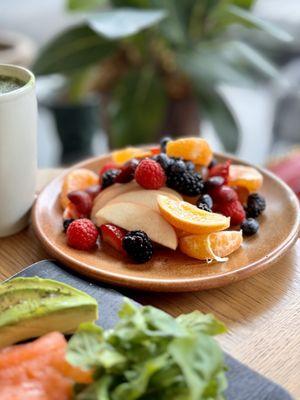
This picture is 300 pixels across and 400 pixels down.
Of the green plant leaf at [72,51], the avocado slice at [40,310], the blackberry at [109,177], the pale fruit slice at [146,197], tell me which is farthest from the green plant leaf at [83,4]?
the avocado slice at [40,310]

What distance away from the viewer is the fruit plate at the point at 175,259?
1.15 meters

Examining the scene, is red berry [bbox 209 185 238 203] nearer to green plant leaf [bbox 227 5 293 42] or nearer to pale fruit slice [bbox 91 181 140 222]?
pale fruit slice [bbox 91 181 140 222]

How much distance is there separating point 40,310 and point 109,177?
1.54ft

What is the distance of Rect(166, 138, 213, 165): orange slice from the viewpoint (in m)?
1.38

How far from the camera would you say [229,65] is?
8.14ft

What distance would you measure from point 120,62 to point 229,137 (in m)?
0.64

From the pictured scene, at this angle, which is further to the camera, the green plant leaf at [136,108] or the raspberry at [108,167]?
the green plant leaf at [136,108]

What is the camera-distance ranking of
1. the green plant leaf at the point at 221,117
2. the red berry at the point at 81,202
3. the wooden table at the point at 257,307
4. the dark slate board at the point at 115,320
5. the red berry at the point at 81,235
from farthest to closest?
the green plant leaf at the point at 221,117 → the red berry at the point at 81,202 → the red berry at the point at 81,235 → the wooden table at the point at 257,307 → the dark slate board at the point at 115,320

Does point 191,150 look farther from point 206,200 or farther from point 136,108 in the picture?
point 136,108

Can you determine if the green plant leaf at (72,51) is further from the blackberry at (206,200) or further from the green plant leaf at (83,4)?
the blackberry at (206,200)

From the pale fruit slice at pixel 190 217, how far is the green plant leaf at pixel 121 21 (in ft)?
3.35

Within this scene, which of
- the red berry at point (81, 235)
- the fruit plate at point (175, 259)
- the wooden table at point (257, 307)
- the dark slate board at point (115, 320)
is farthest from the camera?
the red berry at point (81, 235)

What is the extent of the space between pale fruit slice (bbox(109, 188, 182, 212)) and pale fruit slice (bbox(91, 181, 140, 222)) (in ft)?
0.07

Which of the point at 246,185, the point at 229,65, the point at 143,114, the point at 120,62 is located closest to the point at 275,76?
the point at 229,65
